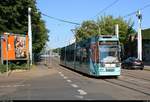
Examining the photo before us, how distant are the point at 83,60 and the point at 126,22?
60318mm

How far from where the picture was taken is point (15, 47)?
1651 inches

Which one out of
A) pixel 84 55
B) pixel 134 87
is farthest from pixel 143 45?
pixel 134 87

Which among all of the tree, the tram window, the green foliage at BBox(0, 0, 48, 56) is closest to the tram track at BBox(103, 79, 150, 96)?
the tram window

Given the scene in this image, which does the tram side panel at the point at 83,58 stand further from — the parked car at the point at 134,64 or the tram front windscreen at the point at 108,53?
the parked car at the point at 134,64

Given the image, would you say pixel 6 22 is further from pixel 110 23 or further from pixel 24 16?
pixel 110 23

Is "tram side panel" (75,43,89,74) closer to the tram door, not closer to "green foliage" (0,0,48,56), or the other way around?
the tram door

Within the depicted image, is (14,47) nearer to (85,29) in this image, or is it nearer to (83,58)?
(83,58)

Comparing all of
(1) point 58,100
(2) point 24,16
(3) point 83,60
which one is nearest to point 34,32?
(2) point 24,16

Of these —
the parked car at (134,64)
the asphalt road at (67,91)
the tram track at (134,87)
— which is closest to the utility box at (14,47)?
the parked car at (134,64)

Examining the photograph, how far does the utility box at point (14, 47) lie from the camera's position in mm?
40969

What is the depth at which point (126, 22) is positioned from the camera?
9381 cm

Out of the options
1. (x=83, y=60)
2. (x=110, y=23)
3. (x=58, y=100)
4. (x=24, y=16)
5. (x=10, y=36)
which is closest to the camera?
(x=58, y=100)

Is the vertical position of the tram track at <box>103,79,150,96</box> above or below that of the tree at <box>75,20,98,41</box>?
below

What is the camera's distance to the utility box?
134ft
